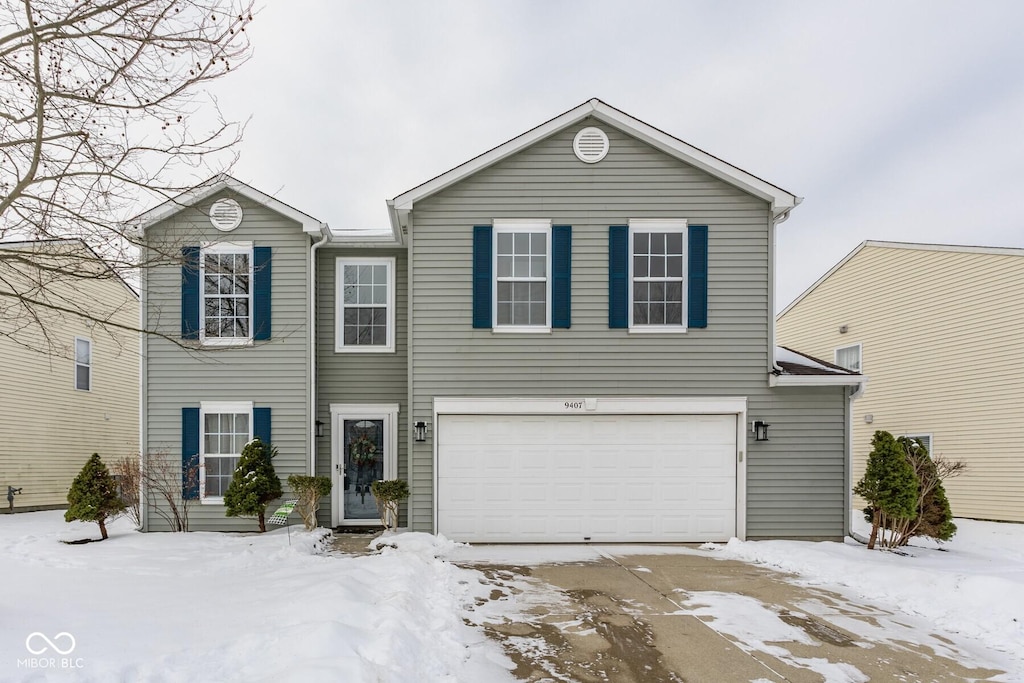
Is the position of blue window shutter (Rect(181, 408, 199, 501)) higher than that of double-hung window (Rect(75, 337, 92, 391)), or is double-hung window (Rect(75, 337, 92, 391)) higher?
double-hung window (Rect(75, 337, 92, 391))

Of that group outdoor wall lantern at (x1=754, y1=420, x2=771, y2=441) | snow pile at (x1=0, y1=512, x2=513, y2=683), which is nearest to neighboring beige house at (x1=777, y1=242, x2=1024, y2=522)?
outdoor wall lantern at (x1=754, y1=420, x2=771, y2=441)

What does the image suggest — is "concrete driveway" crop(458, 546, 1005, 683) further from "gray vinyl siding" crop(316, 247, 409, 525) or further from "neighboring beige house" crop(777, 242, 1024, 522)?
"neighboring beige house" crop(777, 242, 1024, 522)

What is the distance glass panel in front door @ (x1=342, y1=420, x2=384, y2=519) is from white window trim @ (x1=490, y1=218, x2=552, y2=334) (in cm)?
299

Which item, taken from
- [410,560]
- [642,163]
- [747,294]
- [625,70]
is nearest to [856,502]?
[747,294]

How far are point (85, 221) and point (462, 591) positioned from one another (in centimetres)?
547

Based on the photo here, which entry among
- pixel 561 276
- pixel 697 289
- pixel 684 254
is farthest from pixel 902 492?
pixel 561 276

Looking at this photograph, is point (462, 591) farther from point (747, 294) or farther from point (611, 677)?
point (747, 294)

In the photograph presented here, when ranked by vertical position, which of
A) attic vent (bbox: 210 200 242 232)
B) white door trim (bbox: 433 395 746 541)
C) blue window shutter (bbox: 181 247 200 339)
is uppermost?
attic vent (bbox: 210 200 242 232)

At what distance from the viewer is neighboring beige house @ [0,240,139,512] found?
14.4m

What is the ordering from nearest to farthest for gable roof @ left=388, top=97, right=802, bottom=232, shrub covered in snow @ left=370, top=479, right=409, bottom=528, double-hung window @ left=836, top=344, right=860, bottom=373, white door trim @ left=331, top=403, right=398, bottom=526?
shrub covered in snow @ left=370, top=479, right=409, bottom=528
gable roof @ left=388, top=97, right=802, bottom=232
white door trim @ left=331, top=403, right=398, bottom=526
double-hung window @ left=836, top=344, right=860, bottom=373

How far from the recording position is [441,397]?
10.6 m

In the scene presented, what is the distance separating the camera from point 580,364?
10680mm

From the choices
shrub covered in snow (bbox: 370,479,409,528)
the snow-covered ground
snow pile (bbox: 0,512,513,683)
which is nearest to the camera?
snow pile (bbox: 0,512,513,683)

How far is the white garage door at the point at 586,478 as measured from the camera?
10602mm
